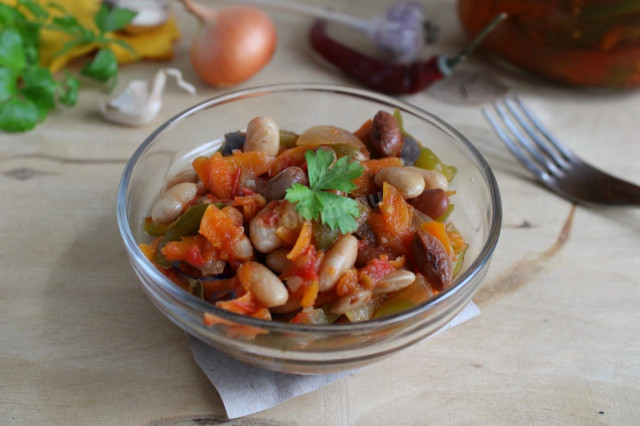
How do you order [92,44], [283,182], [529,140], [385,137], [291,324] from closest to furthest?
1. [291,324]
2. [283,182]
3. [385,137]
4. [529,140]
5. [92,44]

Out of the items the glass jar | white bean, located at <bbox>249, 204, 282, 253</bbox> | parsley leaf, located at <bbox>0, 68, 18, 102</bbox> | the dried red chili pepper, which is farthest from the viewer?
the dried red chili pepper

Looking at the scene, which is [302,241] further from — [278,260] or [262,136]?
[262,136]

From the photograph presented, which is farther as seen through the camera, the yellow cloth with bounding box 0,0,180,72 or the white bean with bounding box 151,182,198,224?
the yellow cloth with bounding box 0,0,180,72

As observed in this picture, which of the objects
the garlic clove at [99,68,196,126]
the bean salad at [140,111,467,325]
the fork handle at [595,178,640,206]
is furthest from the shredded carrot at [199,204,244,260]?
the fork handle at [595,178,640,206]

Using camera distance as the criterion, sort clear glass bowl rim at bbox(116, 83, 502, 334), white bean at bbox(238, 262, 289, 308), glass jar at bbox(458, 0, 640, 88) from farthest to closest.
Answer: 1. glass jar at bbox(458, 0, 640, 88)
2. white bean at bbox(238, 262, 289, 308)
3. clear glass bowl rim at bbox(116, 83, 502, 334)

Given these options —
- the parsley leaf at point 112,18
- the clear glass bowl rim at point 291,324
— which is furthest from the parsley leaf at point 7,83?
the clear glass bowl rim at point 291,324

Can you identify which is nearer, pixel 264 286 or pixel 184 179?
pixel 264 286

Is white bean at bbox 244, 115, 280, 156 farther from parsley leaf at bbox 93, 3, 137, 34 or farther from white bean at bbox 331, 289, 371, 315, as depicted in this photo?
parsley leaf at bbox 93, 3, 137, 34

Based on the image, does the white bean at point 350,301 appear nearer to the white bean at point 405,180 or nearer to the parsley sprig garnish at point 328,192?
the parsley sprig garnish at point 328,192

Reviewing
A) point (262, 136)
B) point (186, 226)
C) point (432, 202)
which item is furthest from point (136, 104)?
point (432, 202)
